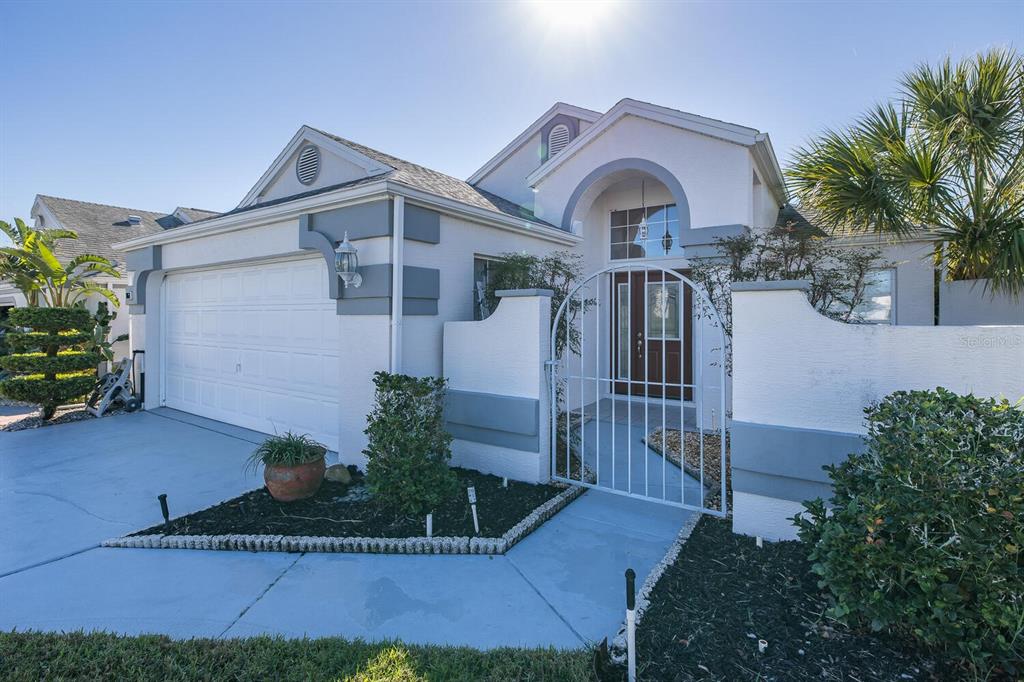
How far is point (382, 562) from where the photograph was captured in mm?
4395

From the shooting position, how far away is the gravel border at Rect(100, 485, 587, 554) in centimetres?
456

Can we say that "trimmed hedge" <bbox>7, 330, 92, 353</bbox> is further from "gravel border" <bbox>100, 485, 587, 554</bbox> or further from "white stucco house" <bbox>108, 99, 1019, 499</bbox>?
"gravel border" <bbox>100, 485, 587, 554</bbox>

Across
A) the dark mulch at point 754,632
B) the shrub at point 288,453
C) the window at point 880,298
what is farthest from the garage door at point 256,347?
the window at point 880,298

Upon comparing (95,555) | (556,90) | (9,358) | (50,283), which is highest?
(556,90)

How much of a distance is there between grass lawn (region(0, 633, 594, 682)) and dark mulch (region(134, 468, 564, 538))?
5.53 feet

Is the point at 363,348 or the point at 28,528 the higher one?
the point at 363,348

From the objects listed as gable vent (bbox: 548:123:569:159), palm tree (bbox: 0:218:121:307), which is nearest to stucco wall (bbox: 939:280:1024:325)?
gable vent (bbox: 548:123:569:159)

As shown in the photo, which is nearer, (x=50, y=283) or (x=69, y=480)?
(x=69, y=480)

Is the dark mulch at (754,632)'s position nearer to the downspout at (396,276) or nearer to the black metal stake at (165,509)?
the downspout at (396,276)

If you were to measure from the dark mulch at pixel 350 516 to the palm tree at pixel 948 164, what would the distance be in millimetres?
5637

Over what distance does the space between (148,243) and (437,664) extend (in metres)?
A: 11.3

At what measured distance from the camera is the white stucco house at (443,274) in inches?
253

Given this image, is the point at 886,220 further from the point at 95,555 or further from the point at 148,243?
the point at 148,243

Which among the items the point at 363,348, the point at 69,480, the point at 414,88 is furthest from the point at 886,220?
the point at 69,480
